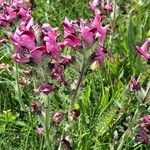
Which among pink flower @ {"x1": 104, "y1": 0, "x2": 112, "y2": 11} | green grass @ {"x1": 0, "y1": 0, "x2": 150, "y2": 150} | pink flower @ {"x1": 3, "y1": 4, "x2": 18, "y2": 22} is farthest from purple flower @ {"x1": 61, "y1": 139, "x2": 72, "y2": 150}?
pink flower @ {"x1": 104, "y1": 0, "x2": 112, "y2": 11}

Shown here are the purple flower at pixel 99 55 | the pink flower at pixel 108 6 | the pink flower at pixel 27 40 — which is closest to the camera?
the pink flower at pixel 27 40

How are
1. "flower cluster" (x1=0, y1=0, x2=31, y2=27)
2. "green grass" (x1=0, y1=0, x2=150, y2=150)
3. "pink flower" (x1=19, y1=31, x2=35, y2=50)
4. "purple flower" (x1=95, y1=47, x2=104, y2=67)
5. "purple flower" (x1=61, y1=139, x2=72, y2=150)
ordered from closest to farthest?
"pink flower" (x1=19, y1=31, x2=35, y2=50), "purple flower" (x1=95, y1=47, x2=104, y2=67), "purple flower" (x1=61, y1=139, x2=72, y2=150), "flower cluster" (x1=0, y1=0, x2=31, y2=27), "green grass" (x1=0, y1=0, x2=150, y2=150)

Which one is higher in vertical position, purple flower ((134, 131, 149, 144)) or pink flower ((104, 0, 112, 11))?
pink flower ((104, 0, 112, 11))

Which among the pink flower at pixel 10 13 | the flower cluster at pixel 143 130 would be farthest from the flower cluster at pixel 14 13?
the flower cluster at pixel 143 130

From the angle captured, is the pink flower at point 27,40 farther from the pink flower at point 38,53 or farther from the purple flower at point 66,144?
the purple flower at point 66,144

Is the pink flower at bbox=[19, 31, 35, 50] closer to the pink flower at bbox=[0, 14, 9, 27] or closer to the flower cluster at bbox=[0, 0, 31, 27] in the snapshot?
the flower cluster at bbox=[0, 0, 31, 27]

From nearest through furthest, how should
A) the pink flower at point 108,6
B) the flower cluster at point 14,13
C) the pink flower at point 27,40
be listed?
1. the pink flower at point 27,40
2. the flower cluster at point 14,13
3. the pink flower at point 108,6

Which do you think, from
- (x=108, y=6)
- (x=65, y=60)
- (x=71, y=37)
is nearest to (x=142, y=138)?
(x=65, y=60)

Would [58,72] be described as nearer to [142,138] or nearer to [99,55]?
[99,55]

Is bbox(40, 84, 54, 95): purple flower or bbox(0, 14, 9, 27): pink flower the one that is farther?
bbox(0, 14, 9, 27): pink flower
